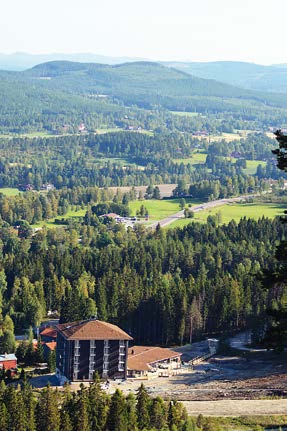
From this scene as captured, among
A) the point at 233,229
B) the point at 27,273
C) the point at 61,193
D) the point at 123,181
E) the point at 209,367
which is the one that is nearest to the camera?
the point at 209,367

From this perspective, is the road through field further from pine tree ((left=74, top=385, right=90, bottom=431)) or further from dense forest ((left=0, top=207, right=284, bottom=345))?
pine tree ((left=74, top=385, right=90, bottom=431))

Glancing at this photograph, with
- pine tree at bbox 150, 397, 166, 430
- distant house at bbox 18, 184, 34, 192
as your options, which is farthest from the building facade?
distant house at bbox 18, 184, 34, 192

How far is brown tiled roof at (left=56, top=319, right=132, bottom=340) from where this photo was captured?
61.2m

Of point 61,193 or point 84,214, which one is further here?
point 61,193

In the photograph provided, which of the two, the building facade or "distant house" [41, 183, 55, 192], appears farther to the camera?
"distant house" [41, 183, 55, 192]

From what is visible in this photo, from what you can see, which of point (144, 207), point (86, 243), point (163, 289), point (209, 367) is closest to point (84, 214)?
point (144, 207)

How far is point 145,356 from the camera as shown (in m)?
65.5

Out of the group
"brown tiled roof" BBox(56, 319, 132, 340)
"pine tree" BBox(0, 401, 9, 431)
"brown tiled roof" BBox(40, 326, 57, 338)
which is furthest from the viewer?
"brown tiled roof" BBox(40, 326, 57, 338)

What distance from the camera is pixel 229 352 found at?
6831 cm

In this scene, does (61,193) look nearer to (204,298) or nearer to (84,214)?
(84,214)

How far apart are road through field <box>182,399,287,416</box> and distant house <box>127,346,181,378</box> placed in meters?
8.69

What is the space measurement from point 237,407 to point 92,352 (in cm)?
1169

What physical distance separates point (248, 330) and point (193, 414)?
72.0 feet

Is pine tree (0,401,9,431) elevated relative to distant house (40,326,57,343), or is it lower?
elevated
